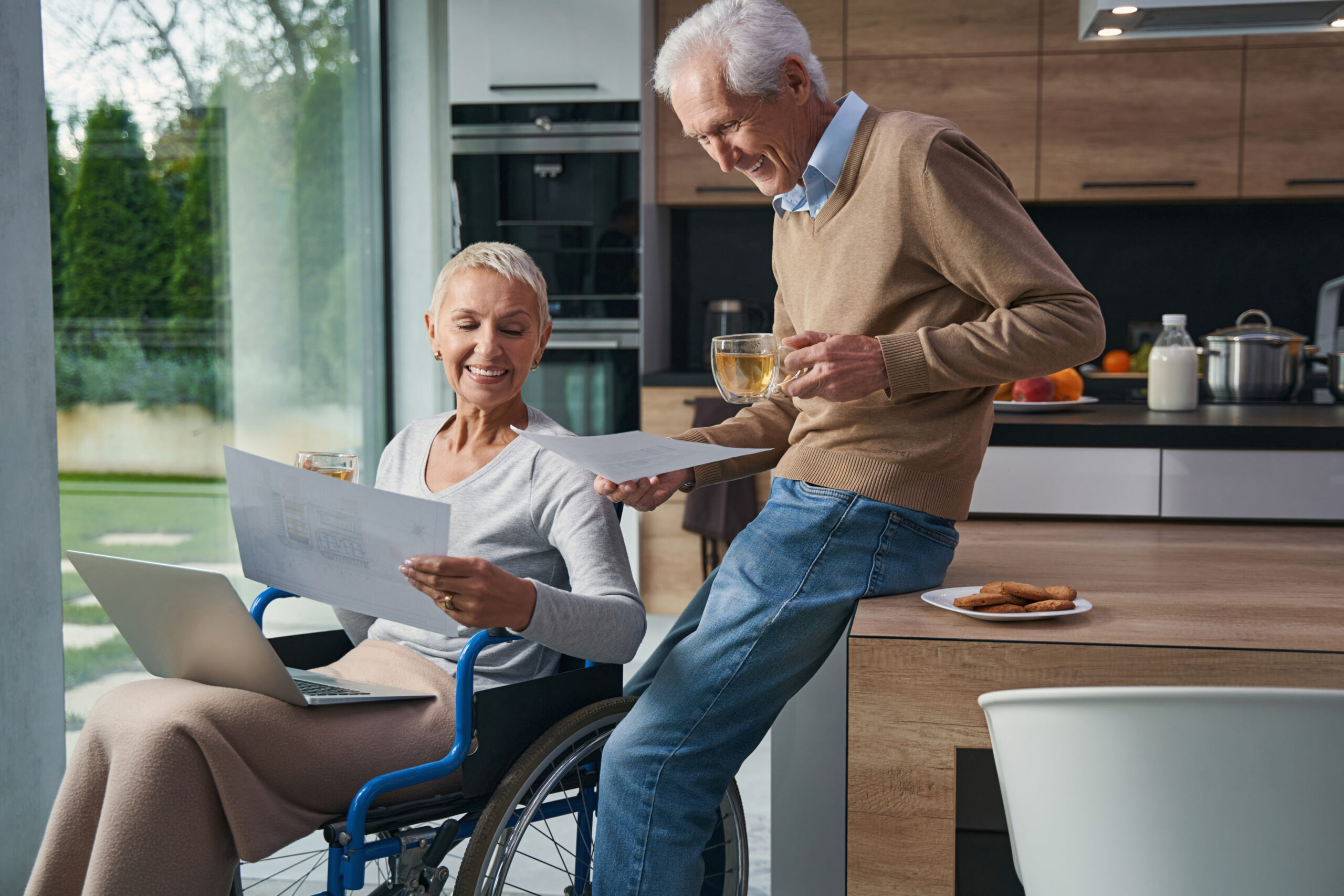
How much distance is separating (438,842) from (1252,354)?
8.46 feet

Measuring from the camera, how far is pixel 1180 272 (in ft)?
13.7

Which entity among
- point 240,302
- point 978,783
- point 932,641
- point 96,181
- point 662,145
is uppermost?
point 662,145

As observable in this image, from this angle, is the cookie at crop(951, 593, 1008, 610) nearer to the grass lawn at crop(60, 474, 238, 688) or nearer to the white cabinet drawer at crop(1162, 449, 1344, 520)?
the white cabinet drawer at crop(1162, 449, 1344, 520)

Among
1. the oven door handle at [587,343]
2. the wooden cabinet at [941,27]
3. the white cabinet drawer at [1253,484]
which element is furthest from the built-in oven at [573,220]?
the white cabinet drawer at [1253,484]

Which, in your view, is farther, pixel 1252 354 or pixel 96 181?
pixel 1252 354

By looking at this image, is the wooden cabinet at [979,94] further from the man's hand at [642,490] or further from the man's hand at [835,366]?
the man's hand at [835,366]

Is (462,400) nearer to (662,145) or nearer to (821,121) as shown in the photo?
(821,121)

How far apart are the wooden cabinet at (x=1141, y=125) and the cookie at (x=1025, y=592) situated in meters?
2.97

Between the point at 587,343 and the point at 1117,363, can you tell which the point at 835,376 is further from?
the point at 1117,363

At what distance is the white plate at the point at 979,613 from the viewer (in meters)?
1.18

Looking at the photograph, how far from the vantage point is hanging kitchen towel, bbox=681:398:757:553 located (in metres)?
3.71

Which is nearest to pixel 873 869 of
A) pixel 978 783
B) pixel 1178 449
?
pixel 978 783

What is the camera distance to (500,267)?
159cm

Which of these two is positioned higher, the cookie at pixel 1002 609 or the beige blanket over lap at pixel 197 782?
the cookie at pixel 1002 609
